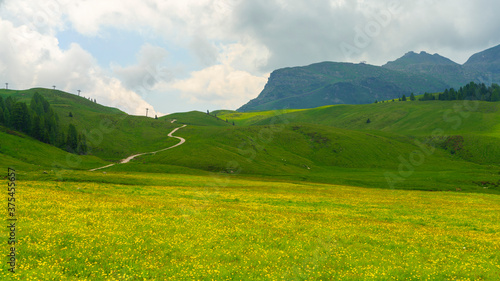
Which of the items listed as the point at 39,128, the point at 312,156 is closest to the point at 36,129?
the point at 39,128

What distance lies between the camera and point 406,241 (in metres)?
24.3

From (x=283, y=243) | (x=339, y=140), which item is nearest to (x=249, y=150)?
(x=339, y=140)

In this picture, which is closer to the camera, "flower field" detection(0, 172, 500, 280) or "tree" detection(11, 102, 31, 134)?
"flower field" detection(0, 172, 500, 280)

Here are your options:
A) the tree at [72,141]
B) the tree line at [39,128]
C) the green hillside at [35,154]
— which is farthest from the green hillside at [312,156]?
the tree line at [39,128]

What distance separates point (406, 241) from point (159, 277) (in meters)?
20.8

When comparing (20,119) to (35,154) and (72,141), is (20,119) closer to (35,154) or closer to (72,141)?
(72,141)

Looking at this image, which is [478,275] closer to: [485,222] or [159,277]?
[159,277]

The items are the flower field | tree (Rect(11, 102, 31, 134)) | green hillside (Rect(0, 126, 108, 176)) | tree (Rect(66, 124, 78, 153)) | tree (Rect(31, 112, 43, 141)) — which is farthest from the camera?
tree (Rect(66, 124, 78, 153))

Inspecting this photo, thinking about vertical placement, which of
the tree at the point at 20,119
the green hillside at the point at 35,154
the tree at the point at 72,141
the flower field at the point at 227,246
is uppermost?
the tree at the point at 20,119

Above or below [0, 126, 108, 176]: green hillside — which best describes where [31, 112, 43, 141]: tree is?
above

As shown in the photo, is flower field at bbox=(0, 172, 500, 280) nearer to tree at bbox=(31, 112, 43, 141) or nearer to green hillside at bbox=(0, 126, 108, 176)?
green hillside at bbox=(0, 126, 108, 176)

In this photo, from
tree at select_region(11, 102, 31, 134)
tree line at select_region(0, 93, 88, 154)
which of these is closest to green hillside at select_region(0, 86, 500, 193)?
tree line at select_region(0, 93, 88, 154)

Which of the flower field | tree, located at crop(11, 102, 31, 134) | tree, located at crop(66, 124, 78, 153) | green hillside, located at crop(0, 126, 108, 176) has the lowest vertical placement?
the flower field

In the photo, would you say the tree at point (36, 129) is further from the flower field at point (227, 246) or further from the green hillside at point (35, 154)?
the flower field at point (227, 246)
